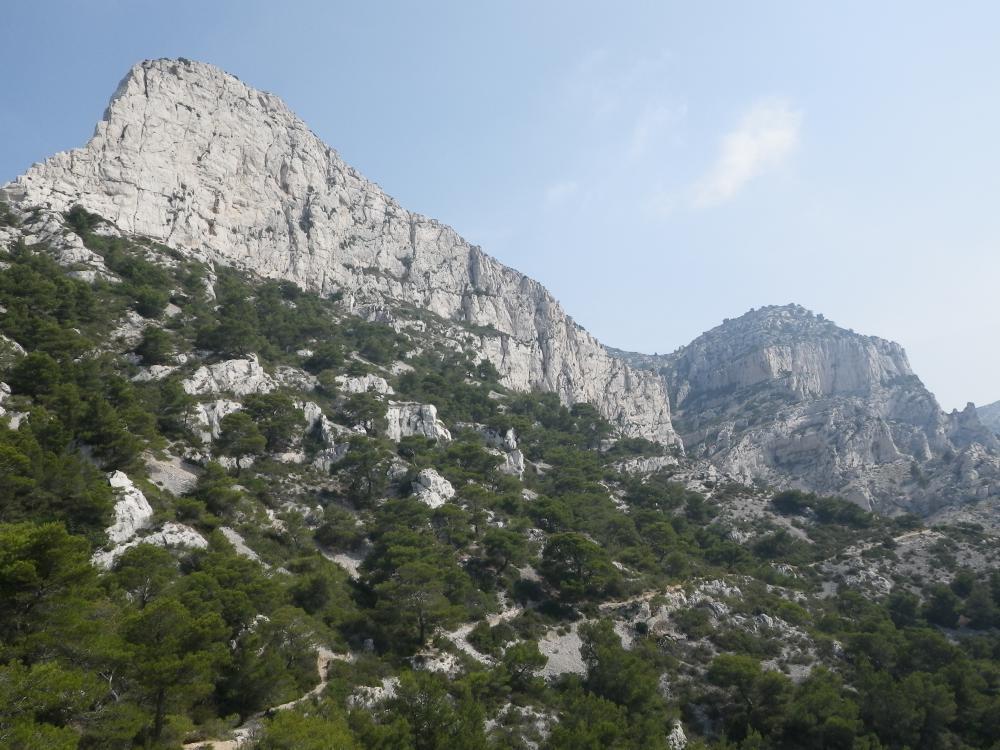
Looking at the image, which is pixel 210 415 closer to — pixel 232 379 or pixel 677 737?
pixel 232 379

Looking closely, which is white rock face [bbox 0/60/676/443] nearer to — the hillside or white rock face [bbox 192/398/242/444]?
the hillside

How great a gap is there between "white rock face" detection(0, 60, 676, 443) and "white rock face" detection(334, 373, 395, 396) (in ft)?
100

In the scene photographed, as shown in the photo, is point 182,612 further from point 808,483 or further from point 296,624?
point 808,483

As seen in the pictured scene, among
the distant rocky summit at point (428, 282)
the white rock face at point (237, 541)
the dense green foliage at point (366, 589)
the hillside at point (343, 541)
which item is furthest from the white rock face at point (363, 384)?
the white rock face at point (237, 541)

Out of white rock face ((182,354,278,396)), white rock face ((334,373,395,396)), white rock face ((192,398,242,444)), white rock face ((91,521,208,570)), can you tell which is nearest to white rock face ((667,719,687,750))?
white rock face ((91,521,208,570))

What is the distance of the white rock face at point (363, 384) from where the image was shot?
210ft

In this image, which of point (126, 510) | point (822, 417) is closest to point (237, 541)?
point (126, 510)

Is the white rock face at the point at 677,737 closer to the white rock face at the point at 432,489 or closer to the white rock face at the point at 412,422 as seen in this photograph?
the white rock face at the point at 432,489

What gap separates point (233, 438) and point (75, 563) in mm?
29113

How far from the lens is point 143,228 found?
256 ft

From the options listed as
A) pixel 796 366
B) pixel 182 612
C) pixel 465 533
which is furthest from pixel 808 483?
pixel 182 612

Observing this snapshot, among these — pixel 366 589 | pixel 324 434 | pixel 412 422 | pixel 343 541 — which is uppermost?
pixel 412 422

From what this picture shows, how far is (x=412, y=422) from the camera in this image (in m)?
62.8

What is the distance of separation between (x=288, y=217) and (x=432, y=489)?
2750 inches
